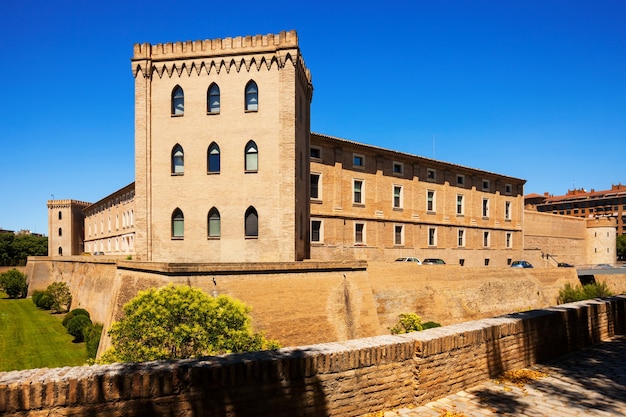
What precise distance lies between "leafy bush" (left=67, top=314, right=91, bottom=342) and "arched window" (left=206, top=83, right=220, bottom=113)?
56.0 feet

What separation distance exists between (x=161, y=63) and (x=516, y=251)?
154 ft

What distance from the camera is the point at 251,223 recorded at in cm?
2072

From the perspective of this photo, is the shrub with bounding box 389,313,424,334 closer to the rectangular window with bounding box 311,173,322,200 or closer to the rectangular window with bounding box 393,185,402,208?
the rectangular window with bounding box 311,173,322,200

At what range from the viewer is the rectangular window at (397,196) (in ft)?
135

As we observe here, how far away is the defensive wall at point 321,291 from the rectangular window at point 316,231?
1036 cm

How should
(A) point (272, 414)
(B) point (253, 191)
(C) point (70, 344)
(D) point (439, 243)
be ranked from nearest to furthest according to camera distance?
(A) point (272, 414), (B) point (253, 191), (C) point (70, 344), (D) point (439, 243)

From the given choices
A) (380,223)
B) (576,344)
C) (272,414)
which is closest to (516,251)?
(380,223)

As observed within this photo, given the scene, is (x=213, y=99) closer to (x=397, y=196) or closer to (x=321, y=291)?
(x=321, y=291)

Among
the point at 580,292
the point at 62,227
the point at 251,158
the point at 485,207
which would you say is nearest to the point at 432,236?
the point at 485,207

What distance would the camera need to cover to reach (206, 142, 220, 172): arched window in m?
21.1

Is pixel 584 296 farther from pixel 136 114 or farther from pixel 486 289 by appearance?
pixel 136 114

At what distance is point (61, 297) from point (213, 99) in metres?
27.5

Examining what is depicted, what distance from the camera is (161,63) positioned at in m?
21.9

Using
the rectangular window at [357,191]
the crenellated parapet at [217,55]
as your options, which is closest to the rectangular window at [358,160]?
the rectangular window at [357,191]
